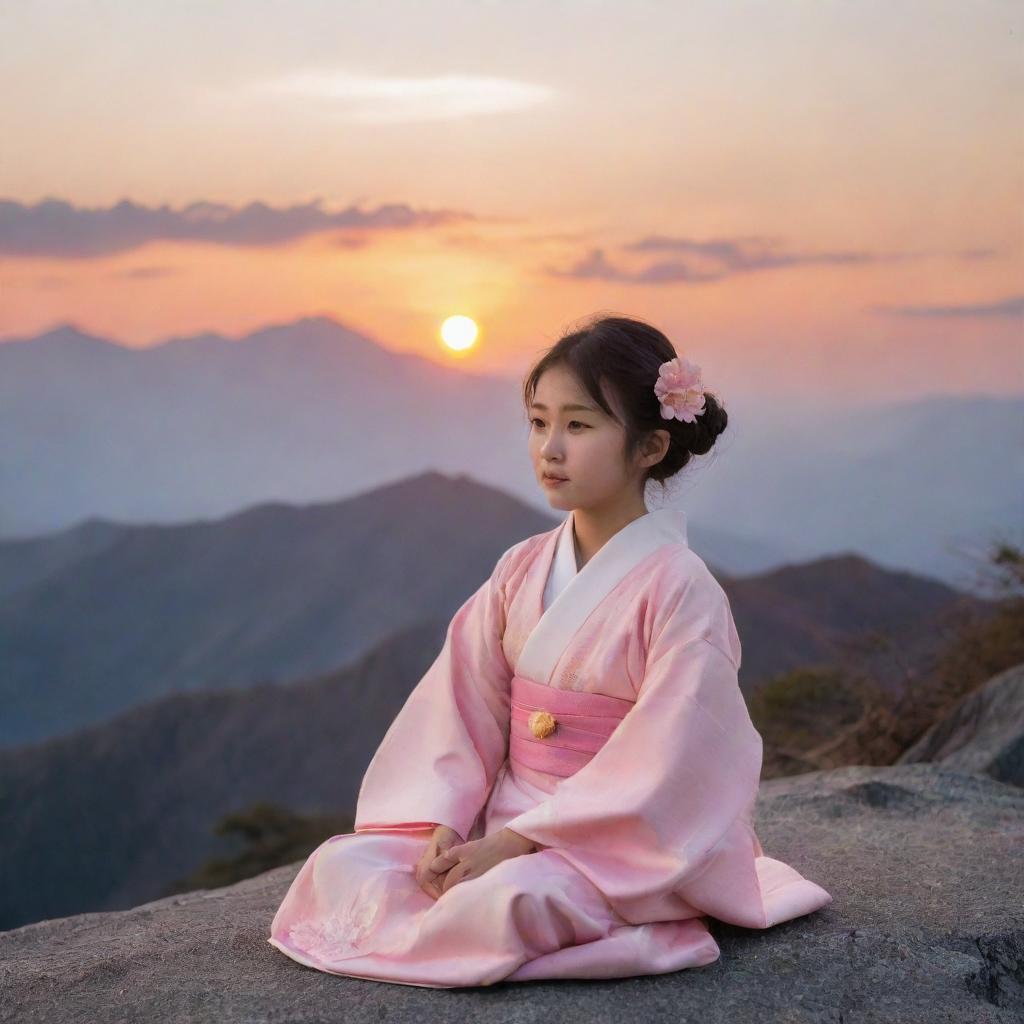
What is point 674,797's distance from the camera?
219cm

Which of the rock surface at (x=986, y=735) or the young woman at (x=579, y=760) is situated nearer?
the young woman at (x=579, y=760)

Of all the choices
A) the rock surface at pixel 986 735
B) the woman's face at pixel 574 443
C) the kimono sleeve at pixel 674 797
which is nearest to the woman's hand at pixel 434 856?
the kimono sleeve at pixel 674 797

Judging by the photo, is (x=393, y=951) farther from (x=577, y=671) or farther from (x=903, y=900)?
(x=903, y=900)

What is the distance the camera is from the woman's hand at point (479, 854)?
2.21 m

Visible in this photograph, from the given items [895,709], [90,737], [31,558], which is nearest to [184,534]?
[31,558]

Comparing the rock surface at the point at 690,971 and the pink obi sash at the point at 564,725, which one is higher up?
the pink obi sash at the point at 564,725

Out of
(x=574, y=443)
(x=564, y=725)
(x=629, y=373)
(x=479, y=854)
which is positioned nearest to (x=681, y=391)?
(x=629, y=373)

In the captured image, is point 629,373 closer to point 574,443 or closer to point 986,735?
point 574,443

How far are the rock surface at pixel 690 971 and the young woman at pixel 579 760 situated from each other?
0.05m

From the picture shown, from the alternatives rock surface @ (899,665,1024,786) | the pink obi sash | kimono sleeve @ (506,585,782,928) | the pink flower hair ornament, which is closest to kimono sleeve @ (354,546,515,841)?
the pink obi sash

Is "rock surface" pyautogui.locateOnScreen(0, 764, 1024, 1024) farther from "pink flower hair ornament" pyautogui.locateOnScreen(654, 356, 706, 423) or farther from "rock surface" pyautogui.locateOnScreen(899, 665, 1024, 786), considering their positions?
"rock surface" pyautogui.locateOnScreen(899, 665, 1024, 786)

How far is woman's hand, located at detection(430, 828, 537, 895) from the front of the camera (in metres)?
2.21

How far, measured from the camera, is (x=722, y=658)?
227 centimetres

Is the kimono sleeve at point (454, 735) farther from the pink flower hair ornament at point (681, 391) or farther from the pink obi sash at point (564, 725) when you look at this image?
the pink flower hair ornament at point (681, 391)
